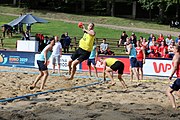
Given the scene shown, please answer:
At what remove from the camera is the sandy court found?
9.53 m

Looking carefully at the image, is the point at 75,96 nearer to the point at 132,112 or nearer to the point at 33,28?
the point at 132,112

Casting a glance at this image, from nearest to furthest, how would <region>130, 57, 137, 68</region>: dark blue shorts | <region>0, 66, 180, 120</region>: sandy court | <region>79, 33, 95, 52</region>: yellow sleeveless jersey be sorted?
<region>0, 66, 180, 120</region>: sandy court → <region>79, 33, 95, 52</region>: yellow sleeveless jersey → <region>130, 57, 137, 68</region>: dark blue shorts

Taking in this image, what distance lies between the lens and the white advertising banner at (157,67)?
774 inches

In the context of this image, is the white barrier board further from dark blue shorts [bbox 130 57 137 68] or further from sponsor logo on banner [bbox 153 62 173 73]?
dark blue shorts [bbox 130 57 137 68]

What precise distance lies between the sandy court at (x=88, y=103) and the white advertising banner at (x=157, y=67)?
357 cm

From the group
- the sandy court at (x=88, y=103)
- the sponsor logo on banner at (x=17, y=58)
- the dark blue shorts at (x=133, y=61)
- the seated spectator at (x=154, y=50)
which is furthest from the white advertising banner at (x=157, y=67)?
the sponsor logo on banner at (x=17, y=58)

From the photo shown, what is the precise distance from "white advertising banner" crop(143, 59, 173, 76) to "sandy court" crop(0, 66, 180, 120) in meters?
3.57

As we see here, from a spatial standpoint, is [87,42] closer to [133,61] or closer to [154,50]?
[133,61]

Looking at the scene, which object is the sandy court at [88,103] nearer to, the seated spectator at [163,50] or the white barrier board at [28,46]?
the seated spectator at [163,50]

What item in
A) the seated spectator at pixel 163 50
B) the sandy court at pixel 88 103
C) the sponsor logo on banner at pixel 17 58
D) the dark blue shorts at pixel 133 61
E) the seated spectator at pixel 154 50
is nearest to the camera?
the sandy court at pixel 88 103

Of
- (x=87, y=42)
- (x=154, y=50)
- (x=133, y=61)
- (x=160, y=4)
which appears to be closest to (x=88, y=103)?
(x=87, y=42)

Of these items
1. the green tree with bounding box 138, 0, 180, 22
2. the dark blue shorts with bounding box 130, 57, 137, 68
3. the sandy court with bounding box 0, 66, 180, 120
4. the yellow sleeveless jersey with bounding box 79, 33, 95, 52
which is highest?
the green tree with bounding box 138, 0, 180, 22

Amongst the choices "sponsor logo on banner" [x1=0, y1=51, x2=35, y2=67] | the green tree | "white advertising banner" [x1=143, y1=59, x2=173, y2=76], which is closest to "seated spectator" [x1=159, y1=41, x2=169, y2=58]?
"white advertising banner" [x1=143, y1=59, x2=173, y2=76]

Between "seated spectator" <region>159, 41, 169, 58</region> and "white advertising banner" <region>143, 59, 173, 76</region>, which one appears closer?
"white advertising banner" <region>143, 59, 173, 76</region>
